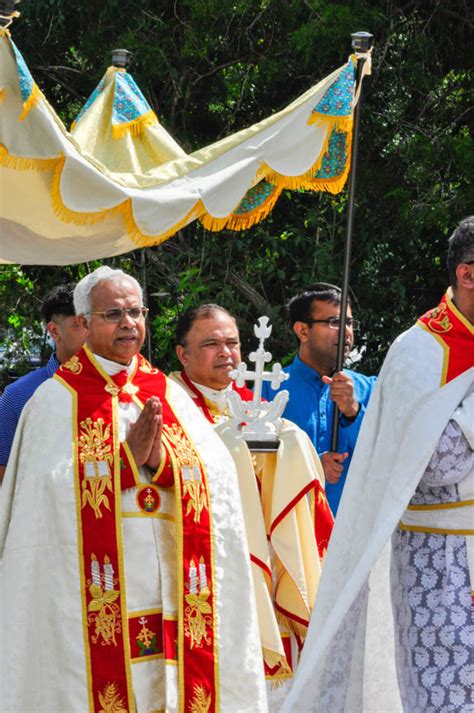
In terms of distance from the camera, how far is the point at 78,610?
545 centimetres

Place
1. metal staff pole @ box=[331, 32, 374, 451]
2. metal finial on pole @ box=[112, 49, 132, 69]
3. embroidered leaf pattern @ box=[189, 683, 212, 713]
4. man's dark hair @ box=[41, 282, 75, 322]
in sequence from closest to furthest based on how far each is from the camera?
embroidered leaf pattern @ box=[189, 683, 212, 713], metal staff pole @ box=[331, 32, 374, 451], man's dark hair @ box=[41, 282, 75, 322], metal finial on pole @ box=[112, 49, 132, 69]

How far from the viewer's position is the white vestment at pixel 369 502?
4898 millimetres

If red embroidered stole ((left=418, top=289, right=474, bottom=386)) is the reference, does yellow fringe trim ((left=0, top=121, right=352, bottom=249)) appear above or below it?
above

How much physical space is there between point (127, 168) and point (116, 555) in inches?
96.1

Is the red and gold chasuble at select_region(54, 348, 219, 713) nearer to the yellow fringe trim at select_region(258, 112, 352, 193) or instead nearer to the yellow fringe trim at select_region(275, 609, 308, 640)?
the yellow fringe trim at select_region(275, 609, 308, 640)

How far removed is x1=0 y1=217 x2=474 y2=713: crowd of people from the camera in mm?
4922

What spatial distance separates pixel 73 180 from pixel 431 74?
17.2 feet

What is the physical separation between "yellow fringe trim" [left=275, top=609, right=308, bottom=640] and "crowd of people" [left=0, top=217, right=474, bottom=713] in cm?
23

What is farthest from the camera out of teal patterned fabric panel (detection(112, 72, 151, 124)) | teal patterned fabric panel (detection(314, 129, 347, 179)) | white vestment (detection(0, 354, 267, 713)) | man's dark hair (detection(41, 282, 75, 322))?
teal patterned fabric panel (detection(112, 72, 151, 124))

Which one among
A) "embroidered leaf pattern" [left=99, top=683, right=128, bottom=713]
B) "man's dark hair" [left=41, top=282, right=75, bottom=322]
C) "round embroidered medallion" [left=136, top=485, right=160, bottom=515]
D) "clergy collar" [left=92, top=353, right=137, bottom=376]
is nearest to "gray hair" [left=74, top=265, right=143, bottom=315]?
"clergy collar" [left=92, top=353, right=137, bottom=376]

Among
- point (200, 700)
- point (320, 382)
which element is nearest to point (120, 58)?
point (320, 382)

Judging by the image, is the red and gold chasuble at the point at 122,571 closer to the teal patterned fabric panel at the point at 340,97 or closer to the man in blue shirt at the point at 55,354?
the man in blue shirt at the point at 55,354

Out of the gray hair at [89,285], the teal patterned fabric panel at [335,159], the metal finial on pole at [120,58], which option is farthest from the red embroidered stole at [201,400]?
the metal finial on pole at [120,58]

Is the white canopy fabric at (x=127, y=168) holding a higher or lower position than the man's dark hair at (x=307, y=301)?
higher
